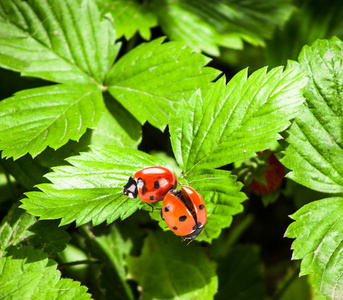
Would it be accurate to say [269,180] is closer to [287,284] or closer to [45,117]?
[287,284]

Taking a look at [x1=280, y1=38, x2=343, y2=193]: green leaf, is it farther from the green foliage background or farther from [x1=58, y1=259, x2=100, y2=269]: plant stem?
[x1=58, y1=259, x2=100, y2=269]: plant stem

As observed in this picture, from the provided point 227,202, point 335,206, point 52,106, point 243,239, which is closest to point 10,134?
point 52,106

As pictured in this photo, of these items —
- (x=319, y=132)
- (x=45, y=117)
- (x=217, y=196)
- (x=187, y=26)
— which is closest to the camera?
(x=217, y=196)

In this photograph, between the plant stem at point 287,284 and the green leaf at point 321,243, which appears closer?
the green leaf at point 321,243

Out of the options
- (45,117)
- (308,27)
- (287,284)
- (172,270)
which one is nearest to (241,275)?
(287,284)

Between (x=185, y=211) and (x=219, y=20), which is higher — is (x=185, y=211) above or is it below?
below

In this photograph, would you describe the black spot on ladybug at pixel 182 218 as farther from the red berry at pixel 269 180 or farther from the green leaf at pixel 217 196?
the red berry at pixel 269 180

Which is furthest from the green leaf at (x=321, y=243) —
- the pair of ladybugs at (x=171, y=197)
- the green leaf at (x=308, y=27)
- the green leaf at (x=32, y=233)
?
the green leaf at (x=308, y=27)
